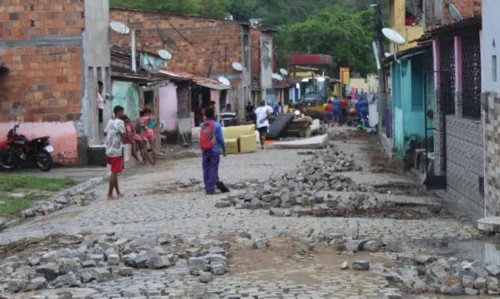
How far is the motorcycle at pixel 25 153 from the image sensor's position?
→ 2486cm

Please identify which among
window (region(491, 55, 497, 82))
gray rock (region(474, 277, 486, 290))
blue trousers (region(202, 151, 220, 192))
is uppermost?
window (region(491, 55, 497, 82))

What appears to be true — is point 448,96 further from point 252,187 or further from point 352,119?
point 352,119

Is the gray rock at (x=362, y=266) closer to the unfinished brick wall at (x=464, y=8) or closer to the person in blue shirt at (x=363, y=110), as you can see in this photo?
the unfinished brick wall at (x=464, y=8)

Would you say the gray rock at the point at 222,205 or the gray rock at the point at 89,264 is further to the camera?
the gray rock at the point at 222,205

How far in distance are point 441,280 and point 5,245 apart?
20.4 ft

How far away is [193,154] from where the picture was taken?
107 feet

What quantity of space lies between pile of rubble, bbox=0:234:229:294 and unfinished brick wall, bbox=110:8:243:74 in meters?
39.4

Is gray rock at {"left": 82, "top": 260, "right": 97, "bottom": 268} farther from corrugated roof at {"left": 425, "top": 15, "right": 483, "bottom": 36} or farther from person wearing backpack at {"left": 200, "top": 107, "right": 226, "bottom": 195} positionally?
person wearing backpack at {"left": 200, "top": 107, "right": 226, "bottom": 195}

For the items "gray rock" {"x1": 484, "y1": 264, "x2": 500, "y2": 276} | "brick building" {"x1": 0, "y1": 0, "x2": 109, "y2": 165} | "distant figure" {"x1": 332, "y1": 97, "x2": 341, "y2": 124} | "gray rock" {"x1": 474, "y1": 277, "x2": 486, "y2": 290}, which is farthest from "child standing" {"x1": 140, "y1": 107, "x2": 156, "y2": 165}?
"distant figure" {"x1": 332, "y1": 97, "x2": 341, "y2": 124}

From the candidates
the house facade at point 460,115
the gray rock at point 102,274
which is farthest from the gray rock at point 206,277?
the house facade at point 460,115

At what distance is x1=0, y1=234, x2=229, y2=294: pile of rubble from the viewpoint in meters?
9.43

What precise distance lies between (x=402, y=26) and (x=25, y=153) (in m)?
14.3

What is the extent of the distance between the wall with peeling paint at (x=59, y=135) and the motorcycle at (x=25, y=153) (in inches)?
38.6

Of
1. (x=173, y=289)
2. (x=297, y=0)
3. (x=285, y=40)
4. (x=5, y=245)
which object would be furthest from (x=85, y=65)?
(x=297, y=0)
